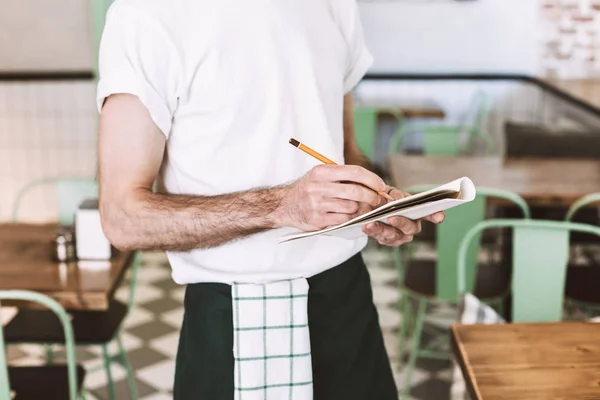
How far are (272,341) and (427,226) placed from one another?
7.97 feet

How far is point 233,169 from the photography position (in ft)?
4.63

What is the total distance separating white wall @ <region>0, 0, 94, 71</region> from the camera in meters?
5.69

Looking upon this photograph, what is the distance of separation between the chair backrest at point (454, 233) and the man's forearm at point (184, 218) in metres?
1.64

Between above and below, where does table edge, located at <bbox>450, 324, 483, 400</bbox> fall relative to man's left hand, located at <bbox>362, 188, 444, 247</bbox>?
below

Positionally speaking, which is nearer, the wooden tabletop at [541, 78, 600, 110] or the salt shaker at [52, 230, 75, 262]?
the salt shaker at [52, 230, 75, 262]

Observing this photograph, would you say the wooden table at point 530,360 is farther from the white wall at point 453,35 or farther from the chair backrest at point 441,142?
the white wall at point 453,35

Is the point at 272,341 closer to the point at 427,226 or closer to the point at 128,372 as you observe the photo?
the point at 128,372

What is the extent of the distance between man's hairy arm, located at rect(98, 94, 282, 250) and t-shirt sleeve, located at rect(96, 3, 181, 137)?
2 cm

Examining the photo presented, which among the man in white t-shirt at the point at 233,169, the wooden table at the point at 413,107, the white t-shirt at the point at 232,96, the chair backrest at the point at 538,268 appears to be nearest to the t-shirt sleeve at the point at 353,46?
the man in white t-shirt at the point at 233,169

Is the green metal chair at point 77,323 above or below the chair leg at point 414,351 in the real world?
above

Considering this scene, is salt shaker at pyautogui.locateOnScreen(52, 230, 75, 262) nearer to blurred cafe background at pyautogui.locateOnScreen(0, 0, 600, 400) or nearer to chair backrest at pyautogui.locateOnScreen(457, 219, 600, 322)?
blurred cafe background at pyautogui.locateOnScreen(0, 0, 600, 400)

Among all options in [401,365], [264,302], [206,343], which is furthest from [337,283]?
[401,365]

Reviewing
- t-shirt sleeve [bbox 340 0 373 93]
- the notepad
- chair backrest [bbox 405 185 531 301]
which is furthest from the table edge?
chair backrest [bbox 405 185 531 301]

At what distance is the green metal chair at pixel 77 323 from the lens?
2.70 m
